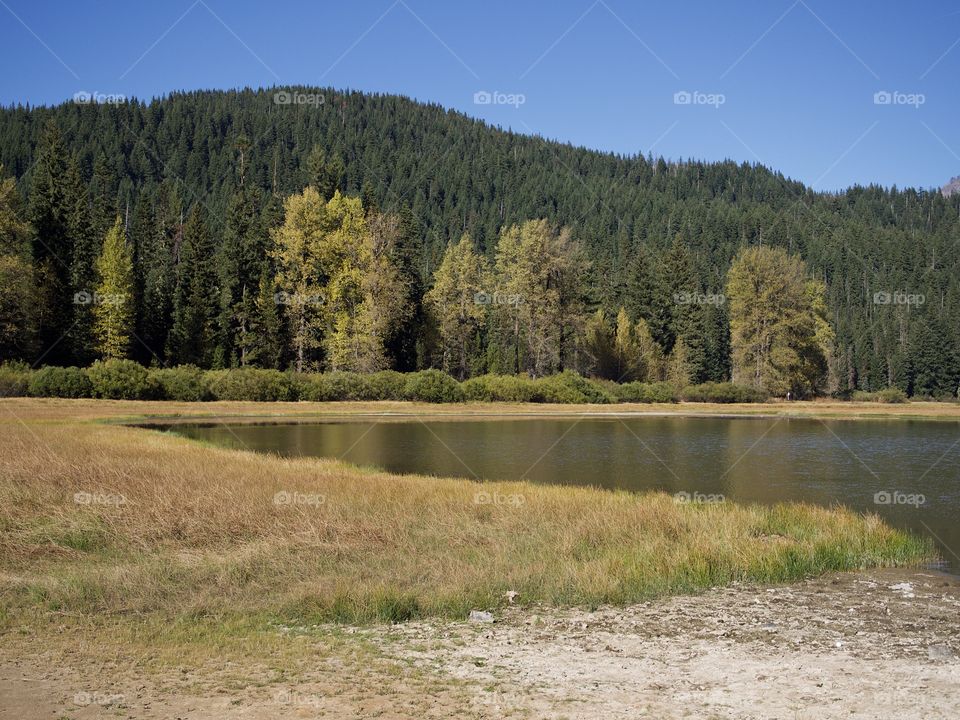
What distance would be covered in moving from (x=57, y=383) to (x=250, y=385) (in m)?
11.1

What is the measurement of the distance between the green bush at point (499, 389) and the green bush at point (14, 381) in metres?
27.4

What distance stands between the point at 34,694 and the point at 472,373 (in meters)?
66.9

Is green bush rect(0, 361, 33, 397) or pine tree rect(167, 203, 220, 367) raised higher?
pine tree rect(167, 203, 220, 367)

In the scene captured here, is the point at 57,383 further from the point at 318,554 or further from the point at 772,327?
the point at 772,327

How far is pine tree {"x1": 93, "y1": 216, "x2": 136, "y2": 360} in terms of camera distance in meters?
59.1

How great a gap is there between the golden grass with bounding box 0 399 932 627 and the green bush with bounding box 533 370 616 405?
40365mm

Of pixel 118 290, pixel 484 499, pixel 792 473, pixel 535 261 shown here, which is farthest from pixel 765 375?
pixel 484 499

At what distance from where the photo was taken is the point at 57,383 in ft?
158

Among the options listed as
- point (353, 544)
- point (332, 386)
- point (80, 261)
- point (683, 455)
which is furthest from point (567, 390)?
point (353, 544)

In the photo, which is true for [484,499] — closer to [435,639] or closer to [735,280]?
[435,639]

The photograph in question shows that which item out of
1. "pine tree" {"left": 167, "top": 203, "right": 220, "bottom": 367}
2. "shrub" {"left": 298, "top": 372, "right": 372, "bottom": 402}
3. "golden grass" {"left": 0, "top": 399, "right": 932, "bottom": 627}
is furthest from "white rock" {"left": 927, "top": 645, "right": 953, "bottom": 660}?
"pine tree" {"left": 167, "top": 203, "right": 220, "bottom": 367}

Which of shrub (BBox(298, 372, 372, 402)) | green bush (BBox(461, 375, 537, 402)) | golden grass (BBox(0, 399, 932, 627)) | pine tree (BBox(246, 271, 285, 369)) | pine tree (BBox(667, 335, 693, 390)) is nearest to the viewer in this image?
golden grass (BBox(0, 399, 932, 627))

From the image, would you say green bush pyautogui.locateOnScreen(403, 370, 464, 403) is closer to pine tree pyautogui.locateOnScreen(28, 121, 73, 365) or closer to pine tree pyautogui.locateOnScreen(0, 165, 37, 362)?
pine tree pyautogui.locateOnScreen(0, 165, 37, 362)

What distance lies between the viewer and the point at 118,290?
60344mm
